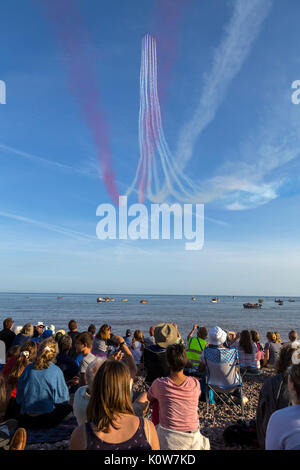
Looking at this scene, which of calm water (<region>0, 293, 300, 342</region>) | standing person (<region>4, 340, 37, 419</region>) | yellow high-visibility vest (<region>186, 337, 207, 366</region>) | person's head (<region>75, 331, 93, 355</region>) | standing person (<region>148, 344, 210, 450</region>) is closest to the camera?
standing person (<region>148, 344, 210, 450</region>)

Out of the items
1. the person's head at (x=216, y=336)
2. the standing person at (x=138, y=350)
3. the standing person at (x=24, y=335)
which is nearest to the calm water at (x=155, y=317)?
the standing person at (x=138, y=350)

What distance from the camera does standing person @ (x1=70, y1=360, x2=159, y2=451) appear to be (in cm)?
219

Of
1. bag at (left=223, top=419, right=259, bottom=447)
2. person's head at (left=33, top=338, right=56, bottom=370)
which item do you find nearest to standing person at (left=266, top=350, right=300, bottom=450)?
bag at (left=223, top=419, right=259, bottom=447)

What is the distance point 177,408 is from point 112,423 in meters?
1.57

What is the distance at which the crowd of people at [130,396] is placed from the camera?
88.9 inches

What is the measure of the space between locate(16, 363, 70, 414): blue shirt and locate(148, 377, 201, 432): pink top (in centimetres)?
165

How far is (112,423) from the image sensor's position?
2.24 meters

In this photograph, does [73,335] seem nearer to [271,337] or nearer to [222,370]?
[222,370]

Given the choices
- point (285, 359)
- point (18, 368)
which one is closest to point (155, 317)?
point (18, 368)

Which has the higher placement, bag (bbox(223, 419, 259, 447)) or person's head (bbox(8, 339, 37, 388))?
person's head (bbox(8, 339, 37, 388))

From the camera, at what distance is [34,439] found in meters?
4.28

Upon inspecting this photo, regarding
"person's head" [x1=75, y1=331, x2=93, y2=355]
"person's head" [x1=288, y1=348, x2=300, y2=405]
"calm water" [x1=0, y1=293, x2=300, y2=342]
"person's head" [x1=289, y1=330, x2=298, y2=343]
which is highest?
"person's head" [x1=288, y1=348, x2=300, y2=405]

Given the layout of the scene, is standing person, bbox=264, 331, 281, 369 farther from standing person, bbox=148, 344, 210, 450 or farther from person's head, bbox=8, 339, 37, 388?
person's head, bbox=8, 339, 37, 388
